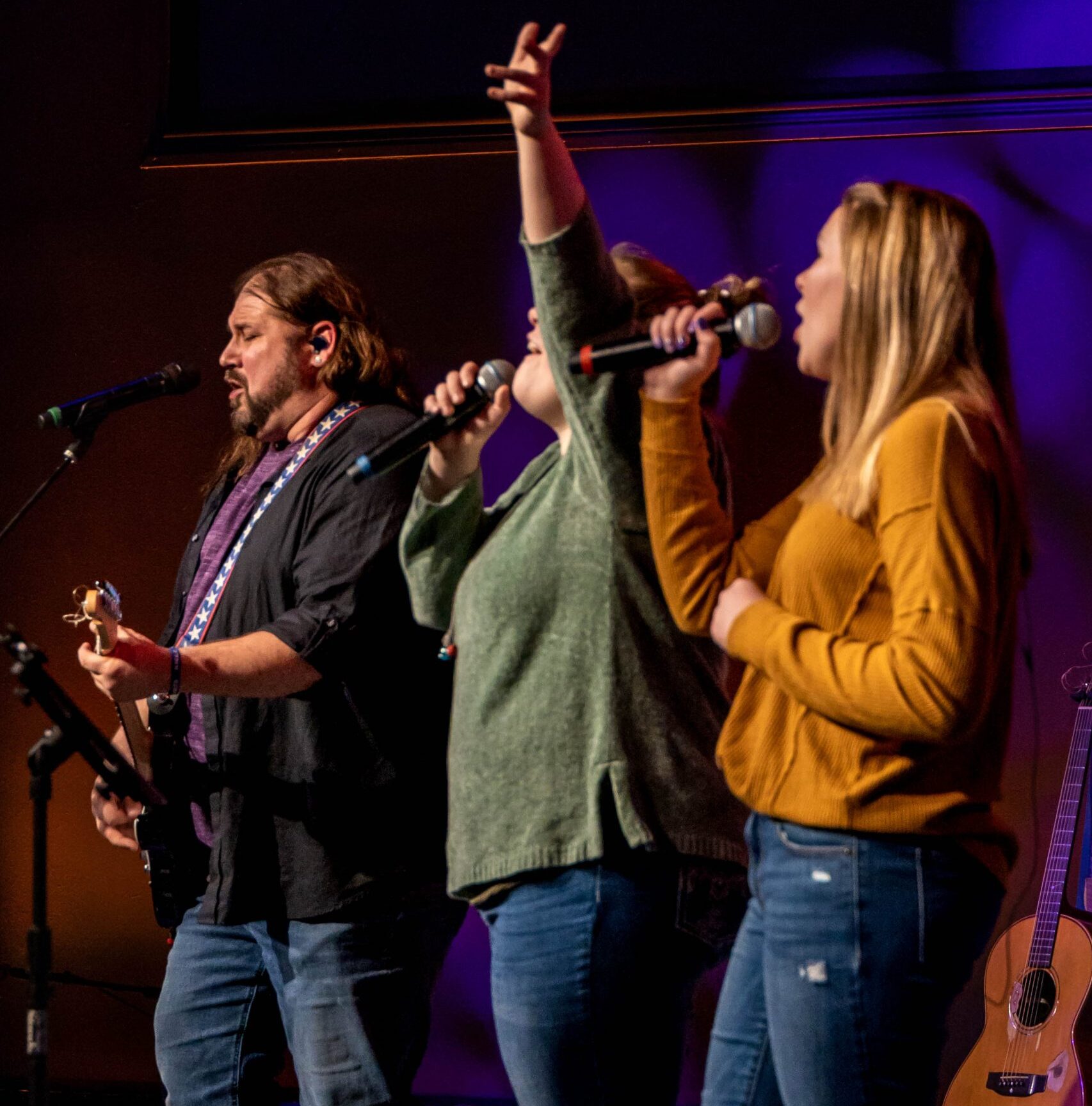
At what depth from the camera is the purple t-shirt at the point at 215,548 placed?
7.38 ft

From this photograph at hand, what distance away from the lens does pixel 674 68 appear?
313 cm

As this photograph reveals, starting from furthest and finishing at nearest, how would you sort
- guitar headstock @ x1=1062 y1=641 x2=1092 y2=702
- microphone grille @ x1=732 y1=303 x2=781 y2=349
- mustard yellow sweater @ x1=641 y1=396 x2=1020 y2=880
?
guitar headstock @ x1=1062 y1=641 x2=1092 y2=702
microphone grille @ x1=732 y1=303 x2=781 y2=349
mustard yellow sweater @ x1=641 y1=396 x2=1020 y2=880

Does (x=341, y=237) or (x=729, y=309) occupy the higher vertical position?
(x=341, y=237)

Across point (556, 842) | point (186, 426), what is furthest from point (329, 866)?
point (186, 426)

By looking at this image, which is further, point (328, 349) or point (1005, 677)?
point (328, 349)

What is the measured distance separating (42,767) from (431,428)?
71 cm

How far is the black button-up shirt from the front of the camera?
6.93 feet

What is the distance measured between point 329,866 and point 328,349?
0.92m

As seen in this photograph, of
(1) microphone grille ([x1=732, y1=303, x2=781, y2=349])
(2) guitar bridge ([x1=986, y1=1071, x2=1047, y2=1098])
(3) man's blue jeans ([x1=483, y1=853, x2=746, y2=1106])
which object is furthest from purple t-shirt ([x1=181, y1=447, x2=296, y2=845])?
(2) guitar bridge ([x1=986, y1=1071, x2=1047, y2=1098])

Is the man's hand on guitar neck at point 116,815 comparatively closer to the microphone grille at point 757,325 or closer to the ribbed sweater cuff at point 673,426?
the ribbed sweater cuff at point 673,426

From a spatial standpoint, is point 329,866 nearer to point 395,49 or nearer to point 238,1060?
point 238,1060

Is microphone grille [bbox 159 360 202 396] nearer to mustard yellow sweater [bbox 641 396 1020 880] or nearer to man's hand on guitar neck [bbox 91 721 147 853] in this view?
man's hand on guitar neck [bbox 91 721 147 853]

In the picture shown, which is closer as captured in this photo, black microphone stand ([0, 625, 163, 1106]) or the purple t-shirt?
black microphone stand ([0, 625, 163, 1106])

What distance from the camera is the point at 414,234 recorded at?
3217mm
